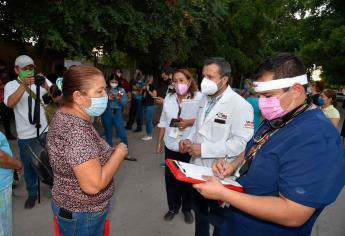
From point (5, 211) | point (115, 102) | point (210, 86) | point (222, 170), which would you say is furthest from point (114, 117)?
point (222, 170)

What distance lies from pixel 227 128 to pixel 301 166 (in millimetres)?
1486

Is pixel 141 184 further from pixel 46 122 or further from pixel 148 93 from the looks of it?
pixel 148 93

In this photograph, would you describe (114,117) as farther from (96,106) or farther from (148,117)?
(96,106)

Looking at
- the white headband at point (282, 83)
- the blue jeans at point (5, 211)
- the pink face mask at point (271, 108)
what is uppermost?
the white headband at point (282, 83)

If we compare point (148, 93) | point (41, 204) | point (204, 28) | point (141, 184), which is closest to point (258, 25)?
point (204, 28)

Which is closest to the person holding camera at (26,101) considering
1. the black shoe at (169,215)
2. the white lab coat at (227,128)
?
the black shoe at (169,215)

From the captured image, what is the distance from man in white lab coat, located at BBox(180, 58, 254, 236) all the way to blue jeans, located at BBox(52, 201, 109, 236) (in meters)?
1.04

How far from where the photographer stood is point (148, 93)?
838cm

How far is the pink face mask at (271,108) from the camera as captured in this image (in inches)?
65.4

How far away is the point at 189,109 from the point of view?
388 cm

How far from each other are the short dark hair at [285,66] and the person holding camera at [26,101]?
2.97 metres

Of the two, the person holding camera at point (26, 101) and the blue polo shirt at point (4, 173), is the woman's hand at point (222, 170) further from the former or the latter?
the person holding camera at point (26, 101)

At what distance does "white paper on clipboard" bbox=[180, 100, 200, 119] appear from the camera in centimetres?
387

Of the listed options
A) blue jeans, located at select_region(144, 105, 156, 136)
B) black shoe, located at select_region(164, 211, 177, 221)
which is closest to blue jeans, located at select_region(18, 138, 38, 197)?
black shoe, located at select_region(164, 211, 177, 221)
